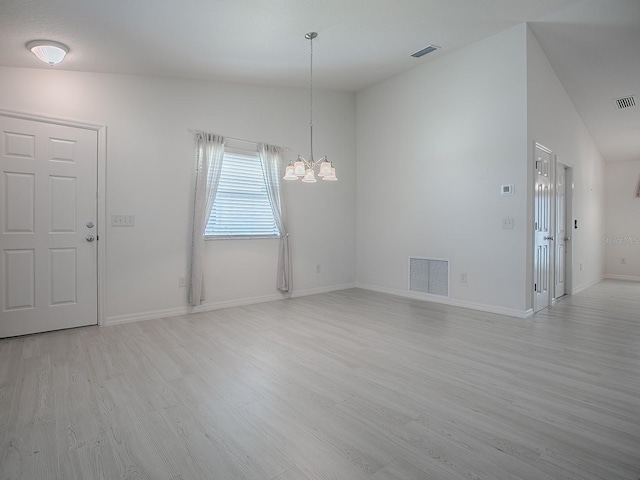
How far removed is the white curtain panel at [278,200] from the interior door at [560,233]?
3996mm

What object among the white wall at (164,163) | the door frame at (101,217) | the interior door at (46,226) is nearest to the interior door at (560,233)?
the white wall at (164,163)

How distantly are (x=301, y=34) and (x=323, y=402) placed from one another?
3.44 metres

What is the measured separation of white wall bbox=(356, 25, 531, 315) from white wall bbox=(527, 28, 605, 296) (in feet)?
A: 0.62

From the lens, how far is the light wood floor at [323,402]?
62.6 inches

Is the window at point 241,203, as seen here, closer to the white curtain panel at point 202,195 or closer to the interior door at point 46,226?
the white curtain panel at point 202,195

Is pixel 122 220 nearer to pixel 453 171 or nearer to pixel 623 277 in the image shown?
pixel 453 171

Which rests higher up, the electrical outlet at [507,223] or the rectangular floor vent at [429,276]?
the electrical outlet at [507,223]

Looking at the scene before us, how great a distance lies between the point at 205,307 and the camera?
14.9 ft

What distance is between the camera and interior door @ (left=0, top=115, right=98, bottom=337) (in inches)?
133

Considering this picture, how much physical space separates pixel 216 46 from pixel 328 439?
12.1 ft

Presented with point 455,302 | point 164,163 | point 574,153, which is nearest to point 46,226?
point 164,163

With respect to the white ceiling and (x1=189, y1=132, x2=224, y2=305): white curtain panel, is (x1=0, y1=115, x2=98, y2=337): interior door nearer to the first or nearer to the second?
the white ceiling

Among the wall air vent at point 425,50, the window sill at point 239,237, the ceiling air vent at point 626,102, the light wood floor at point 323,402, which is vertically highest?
the wall air vent at point 425,50

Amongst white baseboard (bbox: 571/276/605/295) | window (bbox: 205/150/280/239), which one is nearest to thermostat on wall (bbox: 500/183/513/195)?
white baseboard (bbox: 571/276/605/295)
